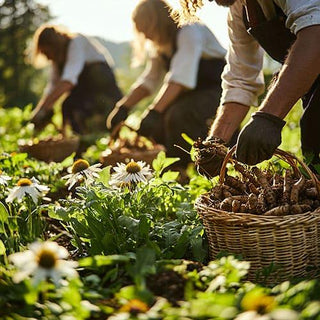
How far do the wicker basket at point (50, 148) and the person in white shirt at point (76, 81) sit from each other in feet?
3.45

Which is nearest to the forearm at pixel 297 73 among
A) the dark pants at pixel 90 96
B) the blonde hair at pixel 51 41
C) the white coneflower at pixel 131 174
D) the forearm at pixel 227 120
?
the forearm at pixel 227 120

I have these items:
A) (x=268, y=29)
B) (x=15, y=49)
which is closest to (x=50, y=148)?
(x=268, y=29)

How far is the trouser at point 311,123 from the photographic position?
2.46 meters

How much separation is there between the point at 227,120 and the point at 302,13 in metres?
0.68

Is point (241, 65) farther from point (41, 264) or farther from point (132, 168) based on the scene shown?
point (41, 264)

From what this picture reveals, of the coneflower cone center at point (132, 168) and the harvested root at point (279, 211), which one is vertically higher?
the coneflower cone center at point (132, 168)

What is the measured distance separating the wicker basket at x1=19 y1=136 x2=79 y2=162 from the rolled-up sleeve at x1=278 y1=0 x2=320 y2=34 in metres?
2.66

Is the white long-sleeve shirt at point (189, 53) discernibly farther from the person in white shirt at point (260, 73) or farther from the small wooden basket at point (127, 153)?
the person in white shirt at point (260, 73)

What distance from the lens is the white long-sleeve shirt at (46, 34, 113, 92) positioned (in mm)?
5543

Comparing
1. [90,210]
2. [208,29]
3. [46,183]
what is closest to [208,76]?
[208,29]

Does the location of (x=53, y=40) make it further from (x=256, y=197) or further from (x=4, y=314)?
(x=4, y=314)

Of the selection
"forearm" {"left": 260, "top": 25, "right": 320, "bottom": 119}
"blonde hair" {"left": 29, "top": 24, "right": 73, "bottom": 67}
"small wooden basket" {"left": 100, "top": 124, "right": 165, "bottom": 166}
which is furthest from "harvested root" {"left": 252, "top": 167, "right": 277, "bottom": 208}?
"blonde hair" {"left": 29, "top": 24, "right": 73, "bottom": 67}

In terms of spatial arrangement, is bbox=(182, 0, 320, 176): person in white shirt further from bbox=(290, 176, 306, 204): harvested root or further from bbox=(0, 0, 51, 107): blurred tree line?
bbox=(0, 0, 51, 107): blurred tree line

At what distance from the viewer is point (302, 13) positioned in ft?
6.24
